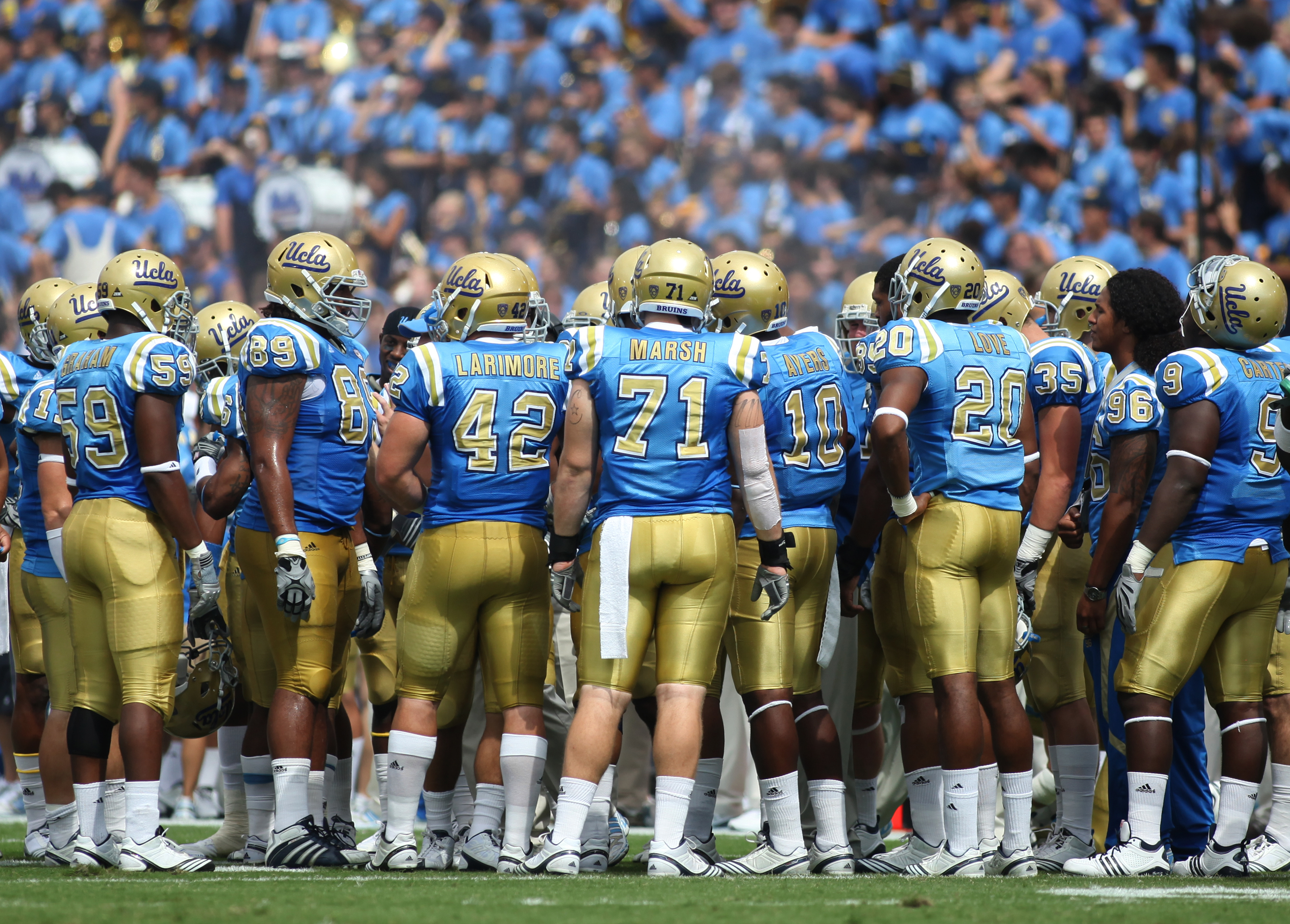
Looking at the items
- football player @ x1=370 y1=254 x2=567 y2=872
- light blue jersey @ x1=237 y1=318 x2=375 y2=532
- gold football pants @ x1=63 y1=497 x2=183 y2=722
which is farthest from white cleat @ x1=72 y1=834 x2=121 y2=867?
light blue jersey @ x1=237 y1=318 x2=375 y2=532

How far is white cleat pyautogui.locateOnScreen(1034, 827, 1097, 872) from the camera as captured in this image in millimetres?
6004

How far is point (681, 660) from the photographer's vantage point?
5.38 m

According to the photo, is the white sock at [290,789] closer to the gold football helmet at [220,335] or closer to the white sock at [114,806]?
the white sock at [114,806]

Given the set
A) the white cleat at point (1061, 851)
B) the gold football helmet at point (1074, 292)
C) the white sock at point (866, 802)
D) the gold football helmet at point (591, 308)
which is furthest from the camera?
the gold football helmet at point (591, 308)

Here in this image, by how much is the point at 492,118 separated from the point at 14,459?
8.87 m

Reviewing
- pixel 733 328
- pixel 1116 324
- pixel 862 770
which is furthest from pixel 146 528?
pixel 1116 324

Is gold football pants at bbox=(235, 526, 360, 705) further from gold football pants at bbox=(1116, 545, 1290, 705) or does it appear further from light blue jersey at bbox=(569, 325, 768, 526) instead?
gold football pants at bbox=(1116, 545, 1290, 705)

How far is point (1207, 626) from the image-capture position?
555 cm

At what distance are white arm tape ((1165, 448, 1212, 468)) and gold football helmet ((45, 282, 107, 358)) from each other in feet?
14.2

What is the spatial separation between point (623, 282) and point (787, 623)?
144cm

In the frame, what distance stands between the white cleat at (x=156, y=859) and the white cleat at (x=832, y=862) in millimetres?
2197

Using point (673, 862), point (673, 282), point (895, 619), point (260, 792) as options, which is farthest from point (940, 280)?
point (260, 792)

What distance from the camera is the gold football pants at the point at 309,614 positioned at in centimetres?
578

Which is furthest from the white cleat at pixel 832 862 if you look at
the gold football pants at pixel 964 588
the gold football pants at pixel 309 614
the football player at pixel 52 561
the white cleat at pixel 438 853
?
the football player at pixel 52 561
